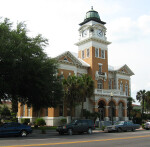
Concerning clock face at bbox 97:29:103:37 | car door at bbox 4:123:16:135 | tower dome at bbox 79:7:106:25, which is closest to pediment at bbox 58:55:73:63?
clock face at bbox 97:29:103:37

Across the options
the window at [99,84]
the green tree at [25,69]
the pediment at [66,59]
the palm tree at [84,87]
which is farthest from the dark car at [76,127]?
the window at [99,84]

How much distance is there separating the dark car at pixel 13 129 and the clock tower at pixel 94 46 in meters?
24.1

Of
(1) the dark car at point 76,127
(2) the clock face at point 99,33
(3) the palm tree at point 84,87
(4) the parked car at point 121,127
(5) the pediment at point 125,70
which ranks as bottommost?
(4) the parked car at point 121,127

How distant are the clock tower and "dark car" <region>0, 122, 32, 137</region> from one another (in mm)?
24097

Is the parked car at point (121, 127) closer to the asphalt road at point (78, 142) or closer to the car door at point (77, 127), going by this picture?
the car door at point (77, 127)

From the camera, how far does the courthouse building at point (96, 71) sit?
131ft

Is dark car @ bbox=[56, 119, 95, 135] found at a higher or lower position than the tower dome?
lower

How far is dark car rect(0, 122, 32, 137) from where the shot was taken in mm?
18922

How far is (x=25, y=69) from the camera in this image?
21.9 meters

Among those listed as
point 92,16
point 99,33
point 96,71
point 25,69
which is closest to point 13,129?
point 25,69

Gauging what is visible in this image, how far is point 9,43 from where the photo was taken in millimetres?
21594

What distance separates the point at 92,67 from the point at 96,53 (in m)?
3.71

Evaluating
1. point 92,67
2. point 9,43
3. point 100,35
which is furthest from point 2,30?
point 100,35

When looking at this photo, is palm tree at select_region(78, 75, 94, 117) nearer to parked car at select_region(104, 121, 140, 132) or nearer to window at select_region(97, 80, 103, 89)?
parked car at select_region(104, 121, 140, 132)
